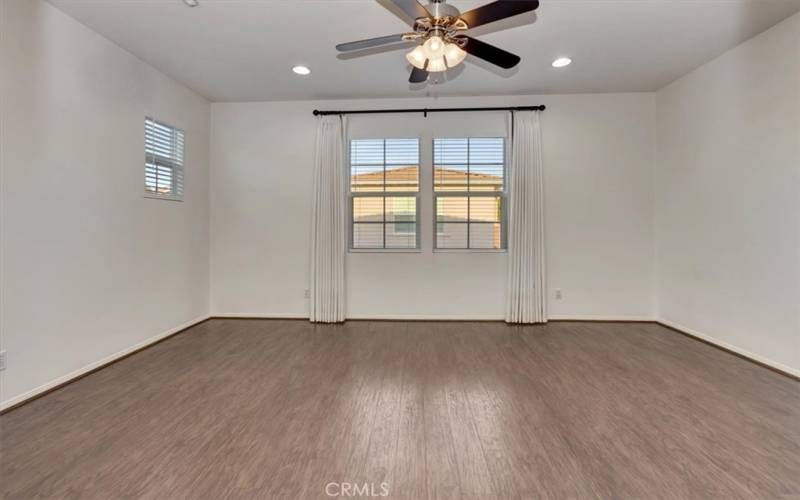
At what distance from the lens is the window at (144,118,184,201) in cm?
339

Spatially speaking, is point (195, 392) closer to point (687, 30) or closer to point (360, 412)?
point (360, 412)

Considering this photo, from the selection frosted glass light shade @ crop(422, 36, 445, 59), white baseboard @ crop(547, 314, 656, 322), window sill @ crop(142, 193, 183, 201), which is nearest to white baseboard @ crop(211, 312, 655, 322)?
white baseboard @ crop(547, 314, 656, 322)

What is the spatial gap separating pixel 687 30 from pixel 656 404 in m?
3.15

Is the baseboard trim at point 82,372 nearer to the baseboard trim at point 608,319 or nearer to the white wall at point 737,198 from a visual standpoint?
the baseboard trim at point 608,319

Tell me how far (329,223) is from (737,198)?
4336 mm

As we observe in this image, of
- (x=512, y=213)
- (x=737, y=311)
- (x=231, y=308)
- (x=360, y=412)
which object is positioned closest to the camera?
(x=360, y=412)

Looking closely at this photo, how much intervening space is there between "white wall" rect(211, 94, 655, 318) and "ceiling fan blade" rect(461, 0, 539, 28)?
2.35 meters

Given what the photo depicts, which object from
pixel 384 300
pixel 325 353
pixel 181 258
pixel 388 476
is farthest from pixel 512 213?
pixel 181 258

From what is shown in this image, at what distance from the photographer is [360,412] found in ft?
7.04

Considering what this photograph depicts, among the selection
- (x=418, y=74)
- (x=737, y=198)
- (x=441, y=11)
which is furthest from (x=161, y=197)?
(x=737, y=198)

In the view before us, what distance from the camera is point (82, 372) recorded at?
2678 mm

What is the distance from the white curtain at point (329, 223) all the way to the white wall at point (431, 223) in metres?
0.21

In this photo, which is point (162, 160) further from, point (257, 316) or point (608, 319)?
point (608, 319)

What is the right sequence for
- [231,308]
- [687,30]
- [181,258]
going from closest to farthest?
[687,30] < [181,258] < [231,308]
